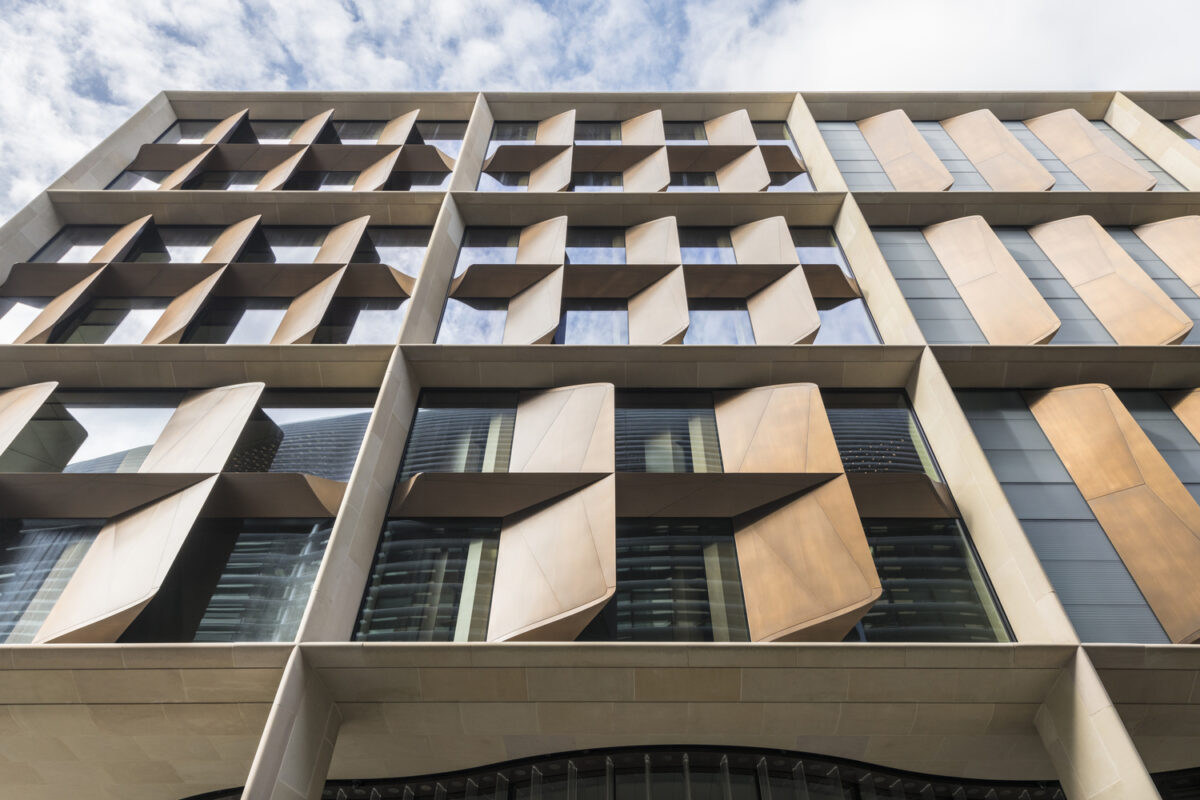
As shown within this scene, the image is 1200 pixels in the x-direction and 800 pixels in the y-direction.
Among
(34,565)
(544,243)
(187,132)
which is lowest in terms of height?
(34,565)

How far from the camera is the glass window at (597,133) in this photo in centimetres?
2459

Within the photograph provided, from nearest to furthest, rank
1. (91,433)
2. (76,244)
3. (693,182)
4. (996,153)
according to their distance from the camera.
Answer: (91,433) < (76,244) < (996,153) < (693,182)

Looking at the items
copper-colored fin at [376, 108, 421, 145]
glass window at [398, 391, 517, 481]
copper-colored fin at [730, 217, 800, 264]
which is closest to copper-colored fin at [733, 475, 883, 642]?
glass window at [398, 391, 517, 481]

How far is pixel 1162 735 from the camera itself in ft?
31.4

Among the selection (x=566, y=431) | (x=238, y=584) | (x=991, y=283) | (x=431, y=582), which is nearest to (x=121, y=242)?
(x=238, y=584)

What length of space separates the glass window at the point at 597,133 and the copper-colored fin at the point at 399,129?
19.5ft

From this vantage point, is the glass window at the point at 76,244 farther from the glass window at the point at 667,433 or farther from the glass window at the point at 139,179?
the glass window at the point at 667,433

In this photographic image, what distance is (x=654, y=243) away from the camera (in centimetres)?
1833

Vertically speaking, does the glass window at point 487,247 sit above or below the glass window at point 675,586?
above

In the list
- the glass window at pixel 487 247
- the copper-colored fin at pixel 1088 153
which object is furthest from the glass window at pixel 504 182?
the copper-colored fin at pixel 1088 153

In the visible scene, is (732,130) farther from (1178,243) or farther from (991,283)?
(1178,243)

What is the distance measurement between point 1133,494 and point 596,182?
1659 centimetres

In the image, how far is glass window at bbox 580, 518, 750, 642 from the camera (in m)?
10.4

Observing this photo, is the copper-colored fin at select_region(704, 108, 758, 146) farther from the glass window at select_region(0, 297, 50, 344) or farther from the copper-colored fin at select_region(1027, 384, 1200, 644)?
the glass window at select_region(0, 297, 50, 344)
